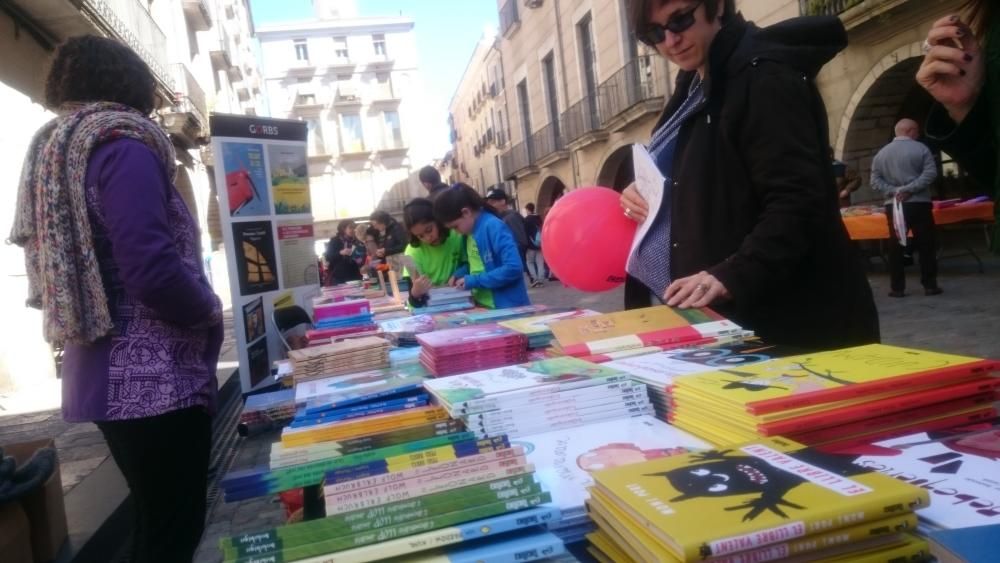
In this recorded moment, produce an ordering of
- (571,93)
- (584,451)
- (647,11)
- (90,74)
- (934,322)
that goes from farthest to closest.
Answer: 1. (571,93)
2. (934,322)
3. (90,74)
4. (647,11)
5. (584,451)

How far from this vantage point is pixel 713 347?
1593 mm

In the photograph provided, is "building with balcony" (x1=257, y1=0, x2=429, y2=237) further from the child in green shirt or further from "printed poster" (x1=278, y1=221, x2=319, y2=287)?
"printed poster" (x1=278, y1=221, x2=319, y2=287)

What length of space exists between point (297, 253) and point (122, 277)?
2.18 m

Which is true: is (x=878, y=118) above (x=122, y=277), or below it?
above

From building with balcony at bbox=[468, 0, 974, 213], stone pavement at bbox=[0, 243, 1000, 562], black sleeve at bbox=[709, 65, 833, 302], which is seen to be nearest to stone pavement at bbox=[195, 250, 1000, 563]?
stone pavement at bbox=[0, 243, 1000, 562]

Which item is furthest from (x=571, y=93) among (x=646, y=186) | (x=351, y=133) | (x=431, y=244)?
(x=351, y=133)

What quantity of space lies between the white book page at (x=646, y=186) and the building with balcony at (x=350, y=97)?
1682 inches

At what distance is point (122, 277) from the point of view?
5.99 feet

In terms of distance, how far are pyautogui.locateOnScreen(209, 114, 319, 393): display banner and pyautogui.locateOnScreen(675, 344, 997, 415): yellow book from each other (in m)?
2.81

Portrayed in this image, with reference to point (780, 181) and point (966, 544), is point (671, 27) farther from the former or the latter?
point (966, 544)

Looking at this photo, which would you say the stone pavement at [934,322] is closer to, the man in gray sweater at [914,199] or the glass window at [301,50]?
the man in gray sweater at [914,199]

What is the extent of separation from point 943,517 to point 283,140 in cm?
358

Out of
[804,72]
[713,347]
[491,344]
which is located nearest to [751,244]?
[713,347]

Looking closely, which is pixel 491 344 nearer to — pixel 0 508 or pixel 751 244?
pixel 751 244
